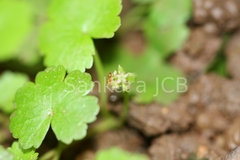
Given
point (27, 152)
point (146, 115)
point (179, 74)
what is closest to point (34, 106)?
point (27, 152)

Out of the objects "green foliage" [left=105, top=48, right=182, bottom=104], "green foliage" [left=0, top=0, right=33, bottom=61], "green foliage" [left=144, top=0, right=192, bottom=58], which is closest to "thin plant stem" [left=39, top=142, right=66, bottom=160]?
"green foliage" [left=105, top=48, right=182, bottom=104]

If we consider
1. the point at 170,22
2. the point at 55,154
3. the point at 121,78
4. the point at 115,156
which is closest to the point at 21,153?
the point at 55,154

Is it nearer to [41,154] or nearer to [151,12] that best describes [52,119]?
[41,154]

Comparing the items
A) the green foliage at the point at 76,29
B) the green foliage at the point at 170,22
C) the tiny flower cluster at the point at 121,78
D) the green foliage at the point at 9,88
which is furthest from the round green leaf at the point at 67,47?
the green foliage at the point at 170,22

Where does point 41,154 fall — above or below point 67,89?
below

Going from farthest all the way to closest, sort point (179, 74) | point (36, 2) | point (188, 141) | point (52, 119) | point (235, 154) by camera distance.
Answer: point (36, 2) → point (179, 74) → point (188, 141) → point (52, 119) → point (235, 154)

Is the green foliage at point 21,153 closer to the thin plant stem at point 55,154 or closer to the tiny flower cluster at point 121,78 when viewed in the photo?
the thin plant stem at point 55,154

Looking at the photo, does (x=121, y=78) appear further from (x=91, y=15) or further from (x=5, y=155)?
(x=5, y=155)
